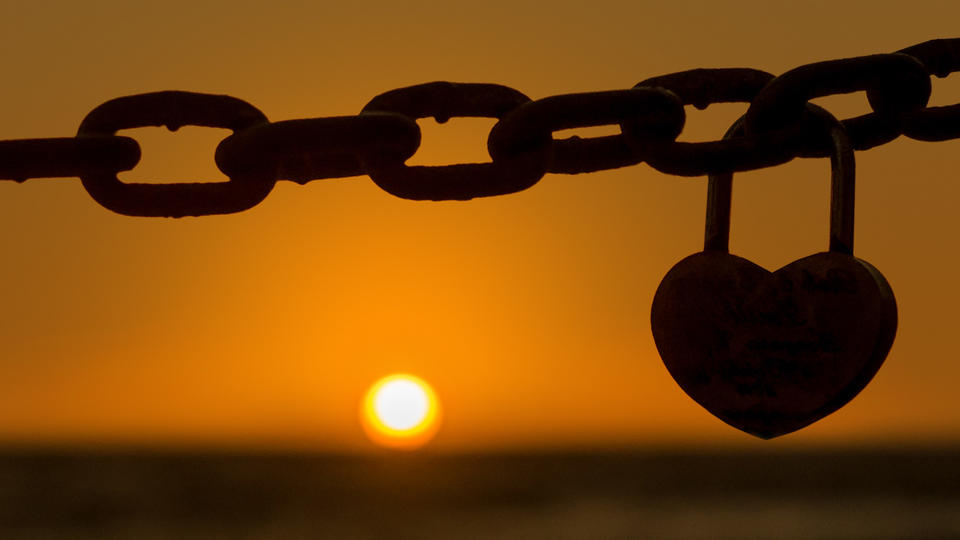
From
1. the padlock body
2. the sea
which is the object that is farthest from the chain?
the sea

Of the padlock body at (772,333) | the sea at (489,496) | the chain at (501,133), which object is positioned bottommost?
the padlock body at (772,333)

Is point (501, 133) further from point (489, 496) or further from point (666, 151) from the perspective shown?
point (489, 496)

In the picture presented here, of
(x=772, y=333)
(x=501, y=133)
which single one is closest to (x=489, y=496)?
(x=772, y=333)

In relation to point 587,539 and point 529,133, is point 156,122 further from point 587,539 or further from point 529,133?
point 587,539

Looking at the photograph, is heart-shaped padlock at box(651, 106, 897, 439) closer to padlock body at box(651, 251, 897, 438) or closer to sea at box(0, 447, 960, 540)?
padlock body at box(651, 251, 897, 438)

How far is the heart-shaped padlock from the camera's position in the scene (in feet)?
4.05

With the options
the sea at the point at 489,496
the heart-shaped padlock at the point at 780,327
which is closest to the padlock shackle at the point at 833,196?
the heart-shaped padlock at the point at 780,327

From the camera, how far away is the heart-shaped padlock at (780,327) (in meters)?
1.23

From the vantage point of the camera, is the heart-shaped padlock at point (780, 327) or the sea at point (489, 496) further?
the sea at point (489, 496)

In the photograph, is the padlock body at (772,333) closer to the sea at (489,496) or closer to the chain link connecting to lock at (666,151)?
the chain link connecting to lock at (666,151)

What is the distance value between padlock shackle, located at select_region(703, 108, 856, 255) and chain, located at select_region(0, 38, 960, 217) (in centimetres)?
1

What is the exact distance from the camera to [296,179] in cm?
126

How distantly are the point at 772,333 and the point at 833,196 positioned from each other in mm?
137

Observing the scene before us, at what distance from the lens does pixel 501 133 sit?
1220 millimetres
